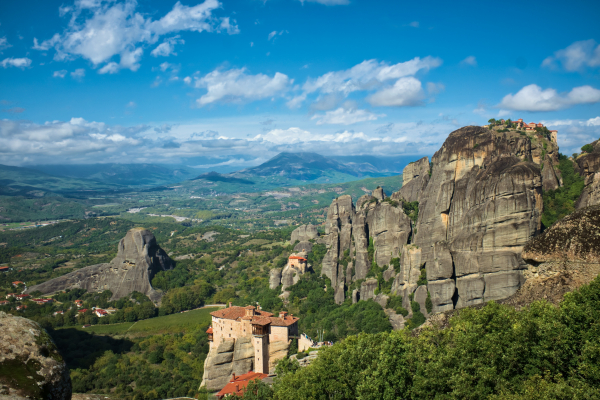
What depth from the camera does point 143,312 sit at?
276 ft

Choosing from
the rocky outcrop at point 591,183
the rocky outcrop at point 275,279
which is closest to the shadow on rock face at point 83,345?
the rocky outcrop at point 275,279

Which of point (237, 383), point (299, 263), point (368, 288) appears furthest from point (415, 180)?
point (237, 383)

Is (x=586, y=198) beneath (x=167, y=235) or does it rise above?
above

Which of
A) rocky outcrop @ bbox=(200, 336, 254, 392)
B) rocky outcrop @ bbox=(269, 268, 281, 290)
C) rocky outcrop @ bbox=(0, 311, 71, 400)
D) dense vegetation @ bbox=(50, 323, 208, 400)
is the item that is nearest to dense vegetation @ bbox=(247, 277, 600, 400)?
rocky outcrop @ bbox=(0, 311, 71, 400)

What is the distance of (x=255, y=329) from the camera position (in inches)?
1705

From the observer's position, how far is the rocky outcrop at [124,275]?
94.6 meters

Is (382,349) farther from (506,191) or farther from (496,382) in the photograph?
(506,191)

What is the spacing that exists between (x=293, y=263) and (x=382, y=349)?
198ft

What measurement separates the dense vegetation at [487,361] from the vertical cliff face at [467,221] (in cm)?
1780

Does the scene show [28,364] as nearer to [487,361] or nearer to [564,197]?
[487,361]

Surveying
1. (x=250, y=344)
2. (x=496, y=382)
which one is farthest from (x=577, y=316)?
(x=250, y=344)

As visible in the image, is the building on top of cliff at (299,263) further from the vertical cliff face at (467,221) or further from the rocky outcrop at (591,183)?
the rocky outcrop at (591,183)

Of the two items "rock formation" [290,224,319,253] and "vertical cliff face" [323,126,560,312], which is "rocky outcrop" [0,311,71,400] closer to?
"vertical cliff face" [323,126,560,312]

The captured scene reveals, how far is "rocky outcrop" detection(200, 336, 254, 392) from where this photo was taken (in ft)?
142
